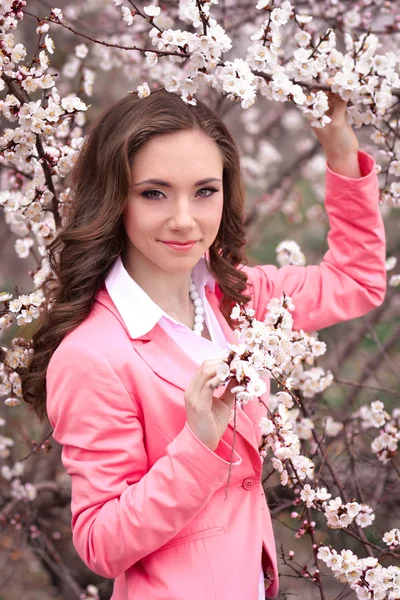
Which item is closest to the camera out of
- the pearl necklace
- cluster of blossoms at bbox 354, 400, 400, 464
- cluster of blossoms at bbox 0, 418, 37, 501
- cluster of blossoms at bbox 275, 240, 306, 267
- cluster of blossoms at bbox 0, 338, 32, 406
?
the pearl necklace

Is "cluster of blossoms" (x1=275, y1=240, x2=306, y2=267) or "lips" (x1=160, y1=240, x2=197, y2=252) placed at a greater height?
"lips" (x1=160, y1=240, x2=197, y2=252)

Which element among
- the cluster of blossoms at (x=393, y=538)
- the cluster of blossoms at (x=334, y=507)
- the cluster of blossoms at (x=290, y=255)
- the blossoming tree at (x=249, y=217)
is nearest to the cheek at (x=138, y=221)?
the blossoming tree at (x=249, y=217)

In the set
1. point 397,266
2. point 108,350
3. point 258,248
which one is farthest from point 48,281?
point 258,248

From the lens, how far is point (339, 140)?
1852mm

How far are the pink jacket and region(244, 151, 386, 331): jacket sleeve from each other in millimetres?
385

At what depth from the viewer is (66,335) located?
1581 millimetres

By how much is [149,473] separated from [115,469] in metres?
0.08

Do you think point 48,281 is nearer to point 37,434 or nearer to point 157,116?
point 157,116

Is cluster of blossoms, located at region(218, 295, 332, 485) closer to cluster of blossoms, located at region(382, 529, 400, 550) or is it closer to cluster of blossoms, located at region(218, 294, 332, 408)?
cluster of blossoms, located at region(218, 294, 332, 408)

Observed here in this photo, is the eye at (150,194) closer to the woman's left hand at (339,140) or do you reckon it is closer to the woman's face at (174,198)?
the woman's face at (174,198)

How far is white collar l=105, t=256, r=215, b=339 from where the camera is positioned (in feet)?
5.10

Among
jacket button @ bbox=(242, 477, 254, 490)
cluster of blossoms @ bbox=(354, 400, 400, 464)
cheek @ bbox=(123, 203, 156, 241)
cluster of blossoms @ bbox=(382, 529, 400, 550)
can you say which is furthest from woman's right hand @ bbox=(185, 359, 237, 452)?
cluster of blossoms @ bbox=(354, 400, 400, 464)

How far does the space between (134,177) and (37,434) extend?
7.25 ft

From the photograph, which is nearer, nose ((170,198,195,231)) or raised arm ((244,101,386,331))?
nose ((170,198,195,231))
